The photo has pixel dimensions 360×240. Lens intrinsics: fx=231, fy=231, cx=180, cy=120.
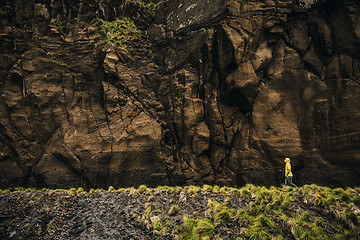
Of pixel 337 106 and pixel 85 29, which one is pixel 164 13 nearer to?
pixel 85 29

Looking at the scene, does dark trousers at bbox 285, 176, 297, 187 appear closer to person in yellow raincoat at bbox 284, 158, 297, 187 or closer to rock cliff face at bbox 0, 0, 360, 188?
person in yellow raincoat at bbox 284, 158, 297, 187

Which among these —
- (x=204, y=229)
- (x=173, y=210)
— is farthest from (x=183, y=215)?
(x=204, y=229)

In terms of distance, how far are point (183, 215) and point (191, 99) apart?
27.3ft

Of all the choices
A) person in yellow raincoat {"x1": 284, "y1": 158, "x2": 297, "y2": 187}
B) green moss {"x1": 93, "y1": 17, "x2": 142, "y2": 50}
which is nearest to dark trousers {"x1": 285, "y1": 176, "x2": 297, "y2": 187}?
person in yellow raincoat {"x1": 284, "y1": 158, "x2": 297, "y2": 187}

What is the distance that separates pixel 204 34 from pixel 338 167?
11.1m

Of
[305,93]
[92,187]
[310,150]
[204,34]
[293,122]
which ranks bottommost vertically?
[92,187]

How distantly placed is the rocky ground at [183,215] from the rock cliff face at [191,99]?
3.56 metres

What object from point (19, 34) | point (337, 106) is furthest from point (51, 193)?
point (337, 106)

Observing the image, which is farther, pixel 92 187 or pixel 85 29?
pixel 85 29

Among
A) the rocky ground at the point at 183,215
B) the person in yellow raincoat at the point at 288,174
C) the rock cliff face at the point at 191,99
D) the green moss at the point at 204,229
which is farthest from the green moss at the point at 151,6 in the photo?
the green moss at the point at 204,229

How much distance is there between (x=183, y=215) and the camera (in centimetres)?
848

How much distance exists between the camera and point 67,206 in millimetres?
9875

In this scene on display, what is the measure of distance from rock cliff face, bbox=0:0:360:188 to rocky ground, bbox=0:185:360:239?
11.7 feet

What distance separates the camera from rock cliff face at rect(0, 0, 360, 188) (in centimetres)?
1341
